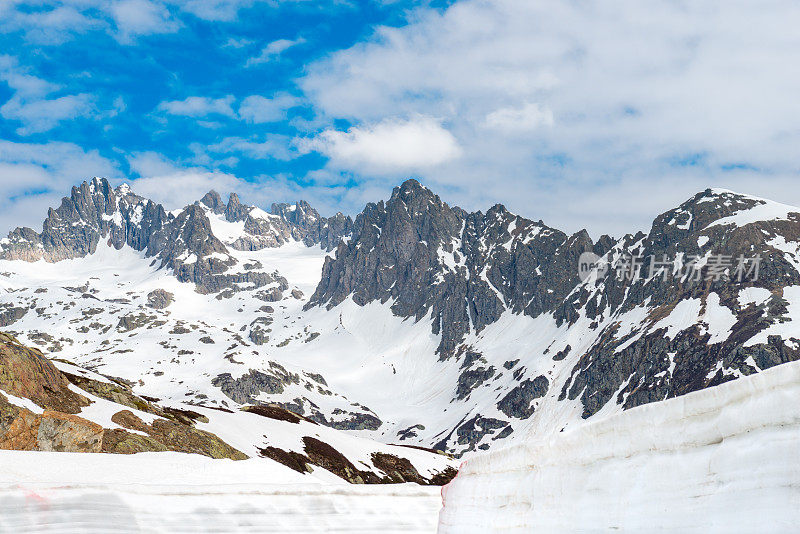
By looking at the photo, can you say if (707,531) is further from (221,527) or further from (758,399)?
(221,527)

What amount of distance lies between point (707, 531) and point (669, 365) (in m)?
204

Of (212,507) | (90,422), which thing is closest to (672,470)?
(212,507)

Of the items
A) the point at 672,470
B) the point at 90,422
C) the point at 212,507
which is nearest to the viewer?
the point at 672,470

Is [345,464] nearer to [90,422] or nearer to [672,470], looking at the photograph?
[90,422]

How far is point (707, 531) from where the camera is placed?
14.5ft

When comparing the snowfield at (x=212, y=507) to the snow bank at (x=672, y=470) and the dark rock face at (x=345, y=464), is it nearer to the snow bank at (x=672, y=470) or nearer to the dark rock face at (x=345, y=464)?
the snow bank at (x=672, y=470)

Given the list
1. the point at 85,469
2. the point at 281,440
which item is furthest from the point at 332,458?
the point at 85,469

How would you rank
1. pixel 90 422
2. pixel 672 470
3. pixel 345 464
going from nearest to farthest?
1. pixel 672 470
2. pixel 90 422
3. pixel 345 464

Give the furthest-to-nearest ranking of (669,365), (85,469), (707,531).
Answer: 1. (669,365)
2. (85,469)
3. (707,531)

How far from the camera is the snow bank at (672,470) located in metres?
4.21

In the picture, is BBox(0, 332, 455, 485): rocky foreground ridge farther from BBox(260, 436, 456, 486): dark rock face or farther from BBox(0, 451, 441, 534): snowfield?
BBox(0, 451, 441, 534): snowfield

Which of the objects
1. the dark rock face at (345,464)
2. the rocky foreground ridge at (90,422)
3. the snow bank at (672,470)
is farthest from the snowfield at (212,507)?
the dark rock face at (345,464)

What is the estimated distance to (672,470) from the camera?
4.86 meters

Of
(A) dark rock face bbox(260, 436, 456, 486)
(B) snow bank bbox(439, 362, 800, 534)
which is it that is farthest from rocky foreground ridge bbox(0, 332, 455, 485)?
(B) snow bank bbox(439, 362, 800, 534)
